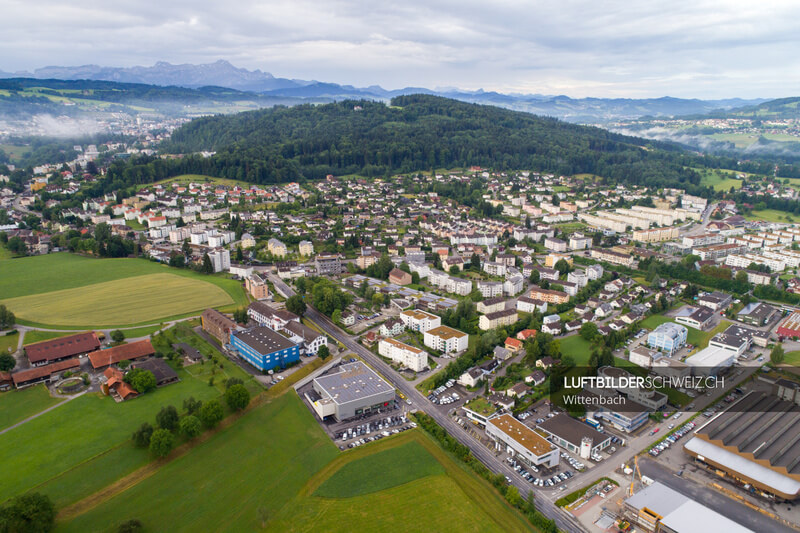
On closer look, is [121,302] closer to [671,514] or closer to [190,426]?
[190,426]

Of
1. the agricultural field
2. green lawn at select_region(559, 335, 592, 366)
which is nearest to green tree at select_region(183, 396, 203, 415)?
green lawn at select_region(559, 335, 592, 366)

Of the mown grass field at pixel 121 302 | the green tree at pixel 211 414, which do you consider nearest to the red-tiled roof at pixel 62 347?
→ the mown grass field at pixel 121 302

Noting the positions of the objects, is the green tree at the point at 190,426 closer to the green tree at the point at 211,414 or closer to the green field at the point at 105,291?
the green tree at the point at 211,414

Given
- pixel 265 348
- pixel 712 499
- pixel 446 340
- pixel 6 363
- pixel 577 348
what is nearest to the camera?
pixel 712 499

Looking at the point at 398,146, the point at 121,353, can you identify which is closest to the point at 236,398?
the point at 121,353

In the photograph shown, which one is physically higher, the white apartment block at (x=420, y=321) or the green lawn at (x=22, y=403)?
the white apartment block at (x=420, y=321)

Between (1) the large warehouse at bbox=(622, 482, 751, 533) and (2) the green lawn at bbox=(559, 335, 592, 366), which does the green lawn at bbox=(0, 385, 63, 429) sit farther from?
(2) the green lawn at bbox=(559, 335, 592, 366)

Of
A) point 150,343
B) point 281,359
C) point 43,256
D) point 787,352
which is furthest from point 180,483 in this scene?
point 43,256
